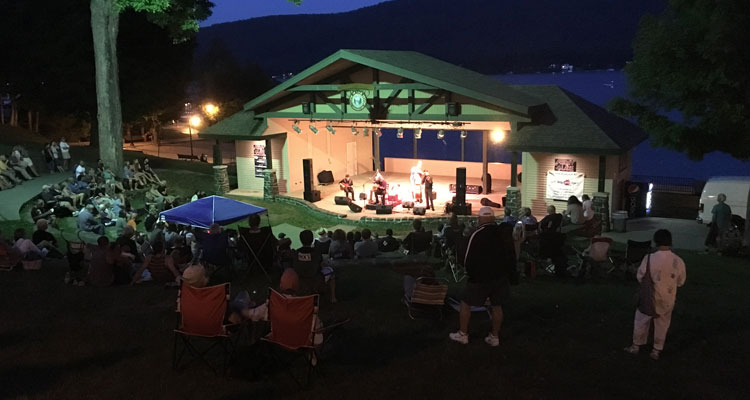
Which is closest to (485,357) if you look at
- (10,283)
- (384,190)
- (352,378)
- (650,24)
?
(352,378)

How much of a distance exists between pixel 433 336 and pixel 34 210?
13136 mm

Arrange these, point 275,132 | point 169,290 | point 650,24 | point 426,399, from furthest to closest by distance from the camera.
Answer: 1. point 275,132
2. point 650,24
3. point 169,290
4. point 426,399

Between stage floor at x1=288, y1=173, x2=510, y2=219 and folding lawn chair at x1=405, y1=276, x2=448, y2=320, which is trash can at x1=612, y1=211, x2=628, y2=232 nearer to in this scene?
stage floor at x1=288, y1=173, x2=510, y2=219

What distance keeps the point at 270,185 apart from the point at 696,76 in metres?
14.7

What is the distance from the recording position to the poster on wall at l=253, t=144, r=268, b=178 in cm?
2383

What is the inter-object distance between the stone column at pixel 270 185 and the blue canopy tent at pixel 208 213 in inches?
367

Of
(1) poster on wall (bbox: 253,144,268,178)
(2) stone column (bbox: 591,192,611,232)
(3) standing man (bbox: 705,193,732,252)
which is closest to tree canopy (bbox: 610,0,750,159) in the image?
(3) standing man (bbox: 705,193,732,252)

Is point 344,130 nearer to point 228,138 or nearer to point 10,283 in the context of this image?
point 228,138

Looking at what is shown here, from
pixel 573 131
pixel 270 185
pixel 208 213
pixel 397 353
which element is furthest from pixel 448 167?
pixel 397 353

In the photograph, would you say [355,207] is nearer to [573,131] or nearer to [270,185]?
[270,185]

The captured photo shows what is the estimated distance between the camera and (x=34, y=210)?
1592cm

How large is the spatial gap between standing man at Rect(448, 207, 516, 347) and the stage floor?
12.2 metres

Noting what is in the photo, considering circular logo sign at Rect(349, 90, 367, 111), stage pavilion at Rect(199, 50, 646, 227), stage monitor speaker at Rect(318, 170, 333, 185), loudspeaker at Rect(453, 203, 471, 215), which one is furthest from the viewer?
stage monitor speaker at Rect(318, 170, 333, 185)

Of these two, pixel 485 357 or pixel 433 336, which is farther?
pixel 433 336
